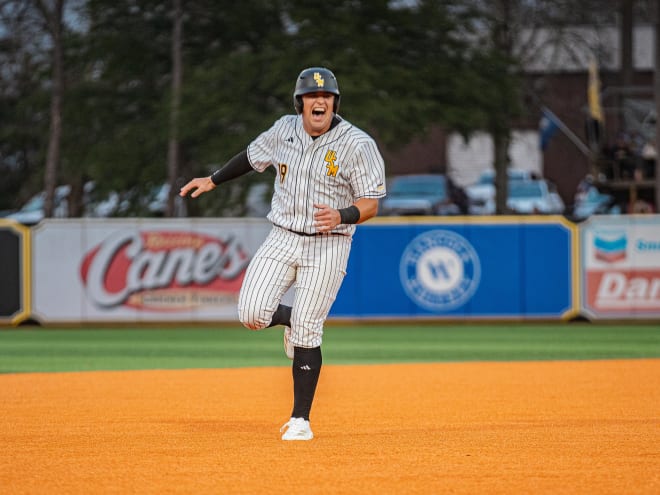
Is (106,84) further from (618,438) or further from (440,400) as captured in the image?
(618,438)

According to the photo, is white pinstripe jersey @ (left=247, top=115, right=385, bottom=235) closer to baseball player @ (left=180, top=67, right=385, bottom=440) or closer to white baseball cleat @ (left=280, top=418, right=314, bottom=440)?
baseball player @ (left=180, top=67, right=385, bottom=440)

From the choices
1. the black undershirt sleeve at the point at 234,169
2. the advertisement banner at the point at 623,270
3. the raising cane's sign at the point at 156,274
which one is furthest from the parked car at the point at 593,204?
the black undershirt sleeve at the point at 234,169

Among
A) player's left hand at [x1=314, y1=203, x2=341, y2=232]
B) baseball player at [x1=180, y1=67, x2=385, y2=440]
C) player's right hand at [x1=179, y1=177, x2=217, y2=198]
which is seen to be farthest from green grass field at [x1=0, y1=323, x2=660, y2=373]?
player's left hand at [x1=314, y1=203, x2=341, y2=232]

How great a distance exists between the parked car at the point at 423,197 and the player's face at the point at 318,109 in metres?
17.1

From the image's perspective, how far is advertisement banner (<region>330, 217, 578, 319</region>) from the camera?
1734 centimetres

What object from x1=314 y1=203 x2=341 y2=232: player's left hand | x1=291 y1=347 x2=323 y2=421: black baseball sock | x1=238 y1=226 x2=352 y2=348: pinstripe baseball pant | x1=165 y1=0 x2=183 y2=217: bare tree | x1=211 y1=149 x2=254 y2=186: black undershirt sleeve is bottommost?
x1=291 y1=347 x2=323 y2=421: black baseball sock

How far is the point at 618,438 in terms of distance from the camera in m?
6.55

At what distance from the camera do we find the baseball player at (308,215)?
6469 millimetres

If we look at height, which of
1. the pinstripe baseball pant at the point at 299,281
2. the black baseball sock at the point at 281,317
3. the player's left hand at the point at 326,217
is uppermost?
the player's left hand at the point at 326,217

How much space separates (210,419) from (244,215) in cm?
1499

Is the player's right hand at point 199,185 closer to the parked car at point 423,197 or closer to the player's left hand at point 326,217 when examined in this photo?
the player's left hand at point 326,217

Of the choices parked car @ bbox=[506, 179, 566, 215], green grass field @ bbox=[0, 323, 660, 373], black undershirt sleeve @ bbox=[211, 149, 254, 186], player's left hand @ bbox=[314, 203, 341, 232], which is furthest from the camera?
parked car @ bbox=[506, 179, 566, 215]

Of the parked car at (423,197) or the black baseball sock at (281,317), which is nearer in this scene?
the black baseball sock at (281,317)

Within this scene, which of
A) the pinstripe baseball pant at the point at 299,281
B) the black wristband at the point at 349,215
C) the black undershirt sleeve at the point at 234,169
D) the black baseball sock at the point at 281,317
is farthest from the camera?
the black undershirt sleeve at the point at 234,169
